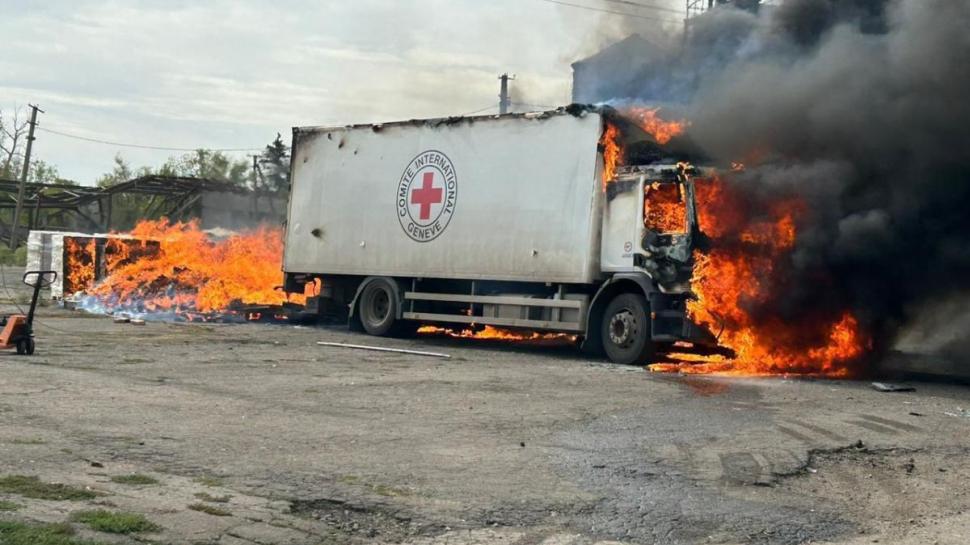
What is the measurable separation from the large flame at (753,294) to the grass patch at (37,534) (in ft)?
32.0

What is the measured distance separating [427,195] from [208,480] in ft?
37.9

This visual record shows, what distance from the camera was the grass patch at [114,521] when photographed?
4.64 metres

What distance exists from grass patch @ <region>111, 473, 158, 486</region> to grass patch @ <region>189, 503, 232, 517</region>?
0.59 meters

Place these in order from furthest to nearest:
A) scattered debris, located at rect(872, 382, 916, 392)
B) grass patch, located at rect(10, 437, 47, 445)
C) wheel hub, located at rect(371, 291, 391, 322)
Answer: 1. wheel hub, located at rect(371, 291, 391, 322)
2. scattered debris, located at rect(872, 382, 916, 392)
3. grass patch, located at rect(10, 437, 47, 445)

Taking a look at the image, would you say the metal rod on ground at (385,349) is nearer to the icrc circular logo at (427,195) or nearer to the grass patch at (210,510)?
the icrc circular logo at (427,195)

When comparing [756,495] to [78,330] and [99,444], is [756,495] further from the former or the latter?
[78,330]

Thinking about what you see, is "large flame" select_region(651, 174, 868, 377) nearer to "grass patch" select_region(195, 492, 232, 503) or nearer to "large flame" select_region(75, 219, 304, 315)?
"grass patch" select_region(195, 492, 232, 503)

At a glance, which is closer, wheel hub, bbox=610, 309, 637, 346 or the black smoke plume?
the black smoke plume

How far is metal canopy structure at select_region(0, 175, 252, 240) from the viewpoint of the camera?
133 feet

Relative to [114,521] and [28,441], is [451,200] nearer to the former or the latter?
[28,441]

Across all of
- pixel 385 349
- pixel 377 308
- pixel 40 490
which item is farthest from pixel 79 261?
pixel 40 490

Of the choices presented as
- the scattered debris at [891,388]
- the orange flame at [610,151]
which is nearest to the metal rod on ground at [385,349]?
the orange flame at [610,151]

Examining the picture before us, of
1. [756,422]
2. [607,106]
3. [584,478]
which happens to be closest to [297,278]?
[607,106]

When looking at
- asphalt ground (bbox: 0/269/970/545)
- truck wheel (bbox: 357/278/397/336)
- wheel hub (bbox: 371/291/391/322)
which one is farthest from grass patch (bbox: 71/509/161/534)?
wheel hub (bbox: 371/291/391/322)
